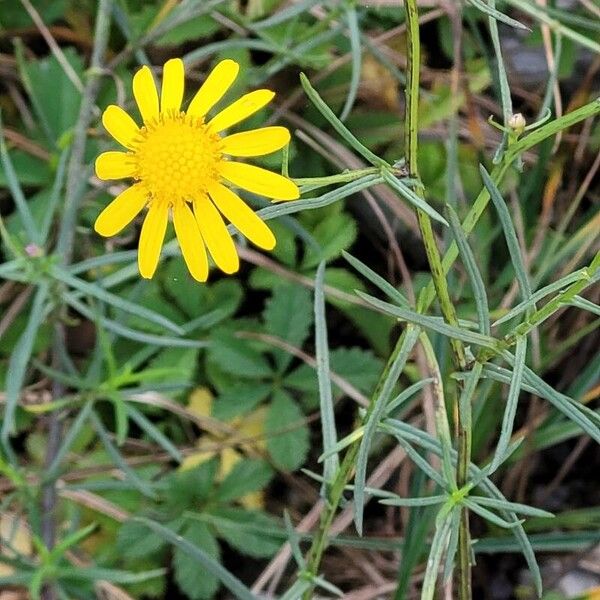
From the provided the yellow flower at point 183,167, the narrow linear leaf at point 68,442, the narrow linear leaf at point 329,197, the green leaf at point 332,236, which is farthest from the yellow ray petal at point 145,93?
the green leaf at point 332,236

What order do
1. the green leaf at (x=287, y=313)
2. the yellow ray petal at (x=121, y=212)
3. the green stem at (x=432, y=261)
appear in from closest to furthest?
the green stem at (x=432, y=261)
the yellow ray petal at (x=121, y=212)
the green leaf at (x=287, y=313)

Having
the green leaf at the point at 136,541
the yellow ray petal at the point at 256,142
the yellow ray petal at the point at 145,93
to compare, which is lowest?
the green leaf at the point at 136,541

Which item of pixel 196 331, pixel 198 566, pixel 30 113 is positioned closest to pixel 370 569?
pixel 198 566

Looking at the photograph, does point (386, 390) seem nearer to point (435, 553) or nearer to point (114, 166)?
point (435, 553)

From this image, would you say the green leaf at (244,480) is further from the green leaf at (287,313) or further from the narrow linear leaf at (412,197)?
the narrow linear leaf at (412,197)

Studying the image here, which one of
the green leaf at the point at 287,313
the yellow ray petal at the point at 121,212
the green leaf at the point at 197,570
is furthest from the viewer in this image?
the green leaf at the point at 287,313

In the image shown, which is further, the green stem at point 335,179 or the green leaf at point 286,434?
the green leaf at point 286,434
